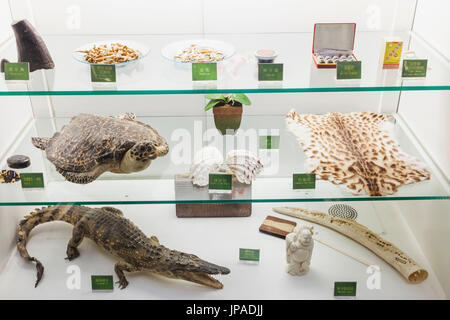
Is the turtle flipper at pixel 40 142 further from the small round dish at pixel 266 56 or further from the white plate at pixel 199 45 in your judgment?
the small round dish at pixel 266 56

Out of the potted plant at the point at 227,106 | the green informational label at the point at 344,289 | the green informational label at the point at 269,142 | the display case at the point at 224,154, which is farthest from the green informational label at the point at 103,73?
the green informational label at the point at 344,289

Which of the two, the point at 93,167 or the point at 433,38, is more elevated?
the point at 433,38

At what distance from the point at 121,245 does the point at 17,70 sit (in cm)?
83

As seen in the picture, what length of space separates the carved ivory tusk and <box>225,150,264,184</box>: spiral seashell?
0.49 metres

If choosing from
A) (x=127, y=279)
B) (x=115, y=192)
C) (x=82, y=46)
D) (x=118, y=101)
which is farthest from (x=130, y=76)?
(x=127, y=279)

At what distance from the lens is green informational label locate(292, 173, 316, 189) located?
6.16 ft

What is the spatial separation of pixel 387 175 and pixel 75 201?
1.23m

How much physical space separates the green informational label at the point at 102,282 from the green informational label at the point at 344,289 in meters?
0.92

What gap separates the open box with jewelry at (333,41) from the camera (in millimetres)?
1786

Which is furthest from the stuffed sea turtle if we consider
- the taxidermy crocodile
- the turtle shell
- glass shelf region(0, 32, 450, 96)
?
the taxidermy crocodile
